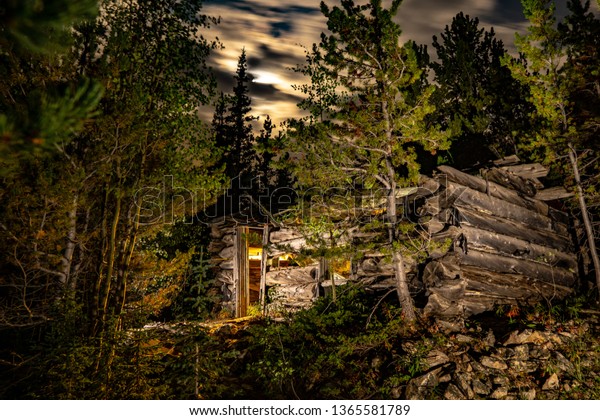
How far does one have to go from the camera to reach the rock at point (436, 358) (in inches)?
264

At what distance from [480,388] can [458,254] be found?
337 cm

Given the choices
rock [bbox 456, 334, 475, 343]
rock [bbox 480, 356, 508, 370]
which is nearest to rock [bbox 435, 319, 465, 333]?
rock [bbox 456, 334, 475, 343]

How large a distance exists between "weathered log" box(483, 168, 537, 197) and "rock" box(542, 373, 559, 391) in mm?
5704

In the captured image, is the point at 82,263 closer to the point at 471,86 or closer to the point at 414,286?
the point at 414,286

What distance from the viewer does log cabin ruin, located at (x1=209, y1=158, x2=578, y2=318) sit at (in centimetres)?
847

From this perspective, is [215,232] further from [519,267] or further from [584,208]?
[584,208]

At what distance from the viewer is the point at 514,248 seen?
10.1 m

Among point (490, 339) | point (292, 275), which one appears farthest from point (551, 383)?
point (292, 275)

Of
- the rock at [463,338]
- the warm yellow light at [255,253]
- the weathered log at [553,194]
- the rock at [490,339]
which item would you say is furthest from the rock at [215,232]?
the weathered log at [553,194]

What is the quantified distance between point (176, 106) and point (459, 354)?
9497mm

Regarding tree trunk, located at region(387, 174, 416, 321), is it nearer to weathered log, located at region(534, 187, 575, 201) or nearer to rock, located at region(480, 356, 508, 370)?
rock, located at region(480, 356, 508, 370)

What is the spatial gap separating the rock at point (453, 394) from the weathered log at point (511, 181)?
21.3 feet

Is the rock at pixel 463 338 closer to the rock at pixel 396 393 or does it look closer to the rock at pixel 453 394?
the rock at pixel 453 394

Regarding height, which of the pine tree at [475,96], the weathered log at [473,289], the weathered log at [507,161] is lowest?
the weathered log at [473,289]
